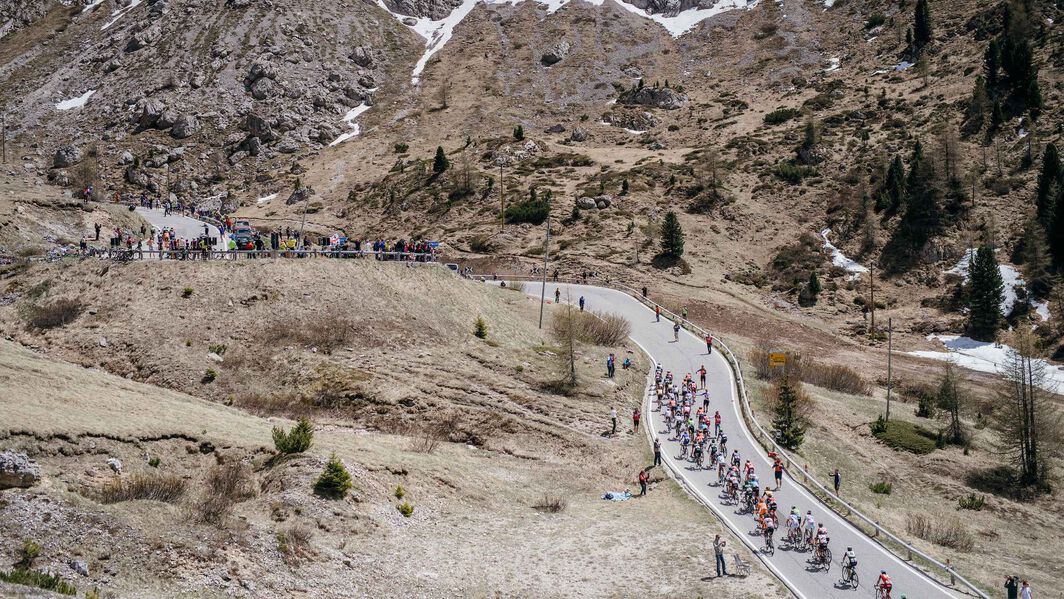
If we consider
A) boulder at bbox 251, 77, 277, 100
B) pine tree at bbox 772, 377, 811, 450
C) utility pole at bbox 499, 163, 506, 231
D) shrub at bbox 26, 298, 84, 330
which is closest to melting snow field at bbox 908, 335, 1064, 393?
pine tree at bbox 772, 377, 811, 450

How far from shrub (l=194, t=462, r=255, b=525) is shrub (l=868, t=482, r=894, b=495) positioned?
27453 millimetres

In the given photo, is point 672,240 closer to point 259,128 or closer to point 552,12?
point 259,128

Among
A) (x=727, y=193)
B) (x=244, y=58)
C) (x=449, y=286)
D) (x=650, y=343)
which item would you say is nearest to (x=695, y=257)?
(x=727, y=193)

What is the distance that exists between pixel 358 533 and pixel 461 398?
40.7ft

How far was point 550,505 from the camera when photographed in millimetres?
25469

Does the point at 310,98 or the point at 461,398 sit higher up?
the point at 310,98

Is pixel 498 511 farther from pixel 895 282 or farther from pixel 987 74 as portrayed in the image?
pixel 987 74

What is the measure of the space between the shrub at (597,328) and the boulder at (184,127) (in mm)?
78831

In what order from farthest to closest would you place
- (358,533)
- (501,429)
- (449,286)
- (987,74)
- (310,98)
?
(310,98) < (987,74) < (449,286) < (501,429) < (358,533)

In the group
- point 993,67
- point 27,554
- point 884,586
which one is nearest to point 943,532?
point 884,586

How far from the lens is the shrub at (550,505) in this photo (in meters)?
25.4

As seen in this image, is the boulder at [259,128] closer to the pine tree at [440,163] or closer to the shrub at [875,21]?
the pine tree at [440,163]

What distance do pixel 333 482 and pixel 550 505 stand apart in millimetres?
7509

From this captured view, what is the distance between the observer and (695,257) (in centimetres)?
7519
